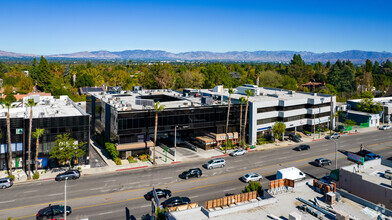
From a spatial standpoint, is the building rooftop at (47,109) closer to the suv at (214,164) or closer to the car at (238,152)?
the suv at (214,164)

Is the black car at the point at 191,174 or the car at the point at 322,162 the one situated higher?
the car at the point at 322,162

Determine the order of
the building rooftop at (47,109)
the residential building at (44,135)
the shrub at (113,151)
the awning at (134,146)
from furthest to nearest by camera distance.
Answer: the awning at (134,146) < the shrub at (113,151) < the building rooftop at (47,109) < the residential building at (44,135)

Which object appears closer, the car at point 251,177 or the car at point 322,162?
the car at point 251,177

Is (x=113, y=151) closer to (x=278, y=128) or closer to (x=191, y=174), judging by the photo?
(x=191, y=174)

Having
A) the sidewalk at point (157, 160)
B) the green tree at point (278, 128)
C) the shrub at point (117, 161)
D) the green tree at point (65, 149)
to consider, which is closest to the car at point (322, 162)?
the sidewalk at point (157, 160)

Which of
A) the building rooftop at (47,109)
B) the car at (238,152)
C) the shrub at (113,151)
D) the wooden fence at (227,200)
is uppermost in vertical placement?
the building rooftop at (47,109)

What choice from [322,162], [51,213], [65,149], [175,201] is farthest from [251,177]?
[65,149]

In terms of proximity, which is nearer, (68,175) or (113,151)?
(68,175)
